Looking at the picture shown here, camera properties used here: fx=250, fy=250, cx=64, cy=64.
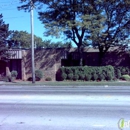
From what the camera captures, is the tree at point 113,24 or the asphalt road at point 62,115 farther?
the tree at point 113,24

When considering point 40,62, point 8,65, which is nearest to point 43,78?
point 40,62

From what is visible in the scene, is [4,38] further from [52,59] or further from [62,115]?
[62,115]

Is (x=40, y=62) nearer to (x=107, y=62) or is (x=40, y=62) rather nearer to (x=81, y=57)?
(x=81, y=57)

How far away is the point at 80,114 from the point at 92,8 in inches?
850

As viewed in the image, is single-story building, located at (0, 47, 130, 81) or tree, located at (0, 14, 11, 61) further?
single-story building, located at (0, 47, 130, 81)

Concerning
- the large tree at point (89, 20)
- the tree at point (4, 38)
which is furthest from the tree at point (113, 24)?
A: the tree at point (4, 38)

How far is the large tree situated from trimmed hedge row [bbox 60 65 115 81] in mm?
3016

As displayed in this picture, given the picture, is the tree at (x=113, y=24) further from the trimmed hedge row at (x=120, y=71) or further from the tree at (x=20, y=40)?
the tree at (x=20, y=40)

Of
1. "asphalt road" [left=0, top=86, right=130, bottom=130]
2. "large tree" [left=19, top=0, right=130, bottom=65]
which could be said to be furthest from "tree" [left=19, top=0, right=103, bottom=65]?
"asphalt road" [left=0, top=86, right=130, bottom=130]

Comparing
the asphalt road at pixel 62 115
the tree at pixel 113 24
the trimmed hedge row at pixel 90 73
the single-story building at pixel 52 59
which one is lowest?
the asphalt road at pixel 62 115

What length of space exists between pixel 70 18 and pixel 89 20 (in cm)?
295

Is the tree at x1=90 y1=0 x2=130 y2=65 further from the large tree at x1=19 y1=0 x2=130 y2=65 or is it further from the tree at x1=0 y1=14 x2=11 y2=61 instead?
the tree at x1=0 y1=14 x2=11 y2=61

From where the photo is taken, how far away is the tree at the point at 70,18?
27.2 meters

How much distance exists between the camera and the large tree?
27.4 meters
